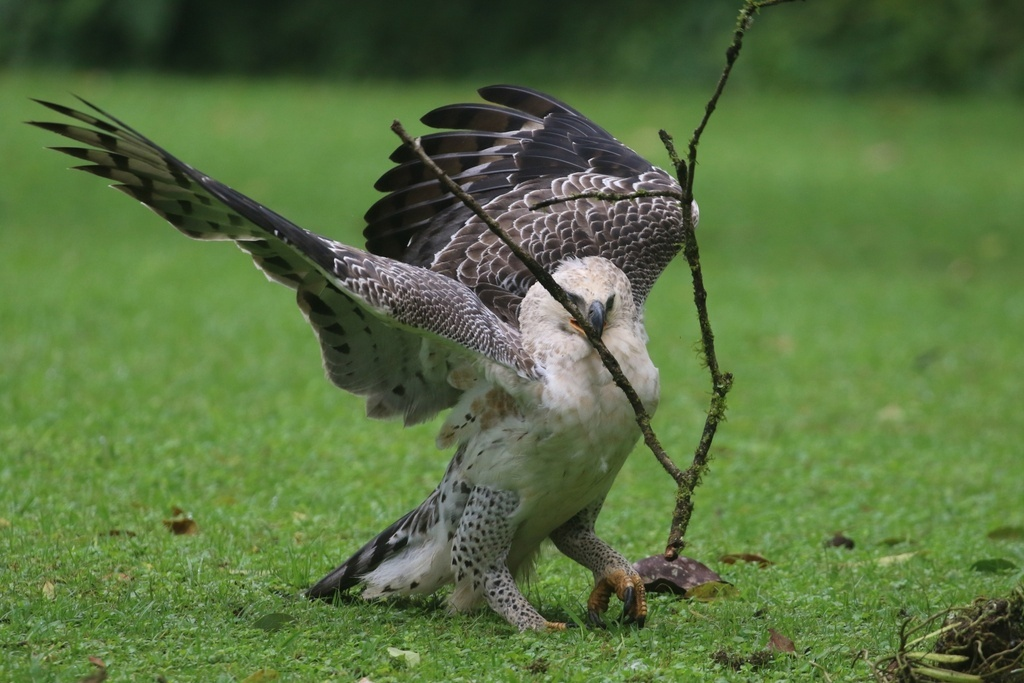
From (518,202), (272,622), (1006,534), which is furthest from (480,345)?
(1006,534)

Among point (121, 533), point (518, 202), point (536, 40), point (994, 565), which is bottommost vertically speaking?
point (121, 533)

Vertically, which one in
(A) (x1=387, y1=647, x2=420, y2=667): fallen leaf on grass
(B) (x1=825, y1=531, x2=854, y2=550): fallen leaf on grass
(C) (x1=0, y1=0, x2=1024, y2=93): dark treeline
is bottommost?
(A) (x1=387, y1=647, x2=420, y2=667): fallen leaf on grass

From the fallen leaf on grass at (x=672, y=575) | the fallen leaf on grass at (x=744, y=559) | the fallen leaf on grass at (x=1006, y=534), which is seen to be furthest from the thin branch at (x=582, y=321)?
the fallen leaf on grass at (x=1006, y=534)

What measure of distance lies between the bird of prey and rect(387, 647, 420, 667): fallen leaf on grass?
1.81 feet

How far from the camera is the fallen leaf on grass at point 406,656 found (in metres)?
3.92

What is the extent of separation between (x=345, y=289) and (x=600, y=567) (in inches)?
57.2

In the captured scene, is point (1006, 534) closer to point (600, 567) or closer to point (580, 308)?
point (600, 567)

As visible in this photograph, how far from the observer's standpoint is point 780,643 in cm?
412

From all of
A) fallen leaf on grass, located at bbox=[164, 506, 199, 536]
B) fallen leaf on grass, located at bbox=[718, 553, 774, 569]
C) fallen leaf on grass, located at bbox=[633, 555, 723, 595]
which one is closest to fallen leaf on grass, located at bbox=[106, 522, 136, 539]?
fallen leaf on grass, located at bbox=[164, 506, 199, 536]

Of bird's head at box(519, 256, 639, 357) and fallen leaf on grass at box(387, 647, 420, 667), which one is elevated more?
bird's head at box(519, 256, 639, 357)

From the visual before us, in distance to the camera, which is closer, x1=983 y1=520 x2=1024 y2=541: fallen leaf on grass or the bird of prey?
the bird of prey

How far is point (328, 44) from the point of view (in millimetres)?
23922

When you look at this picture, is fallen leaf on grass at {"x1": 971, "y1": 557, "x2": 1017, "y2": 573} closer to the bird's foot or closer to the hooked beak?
the bird's foot

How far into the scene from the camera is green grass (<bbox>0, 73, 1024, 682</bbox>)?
4195 mm
